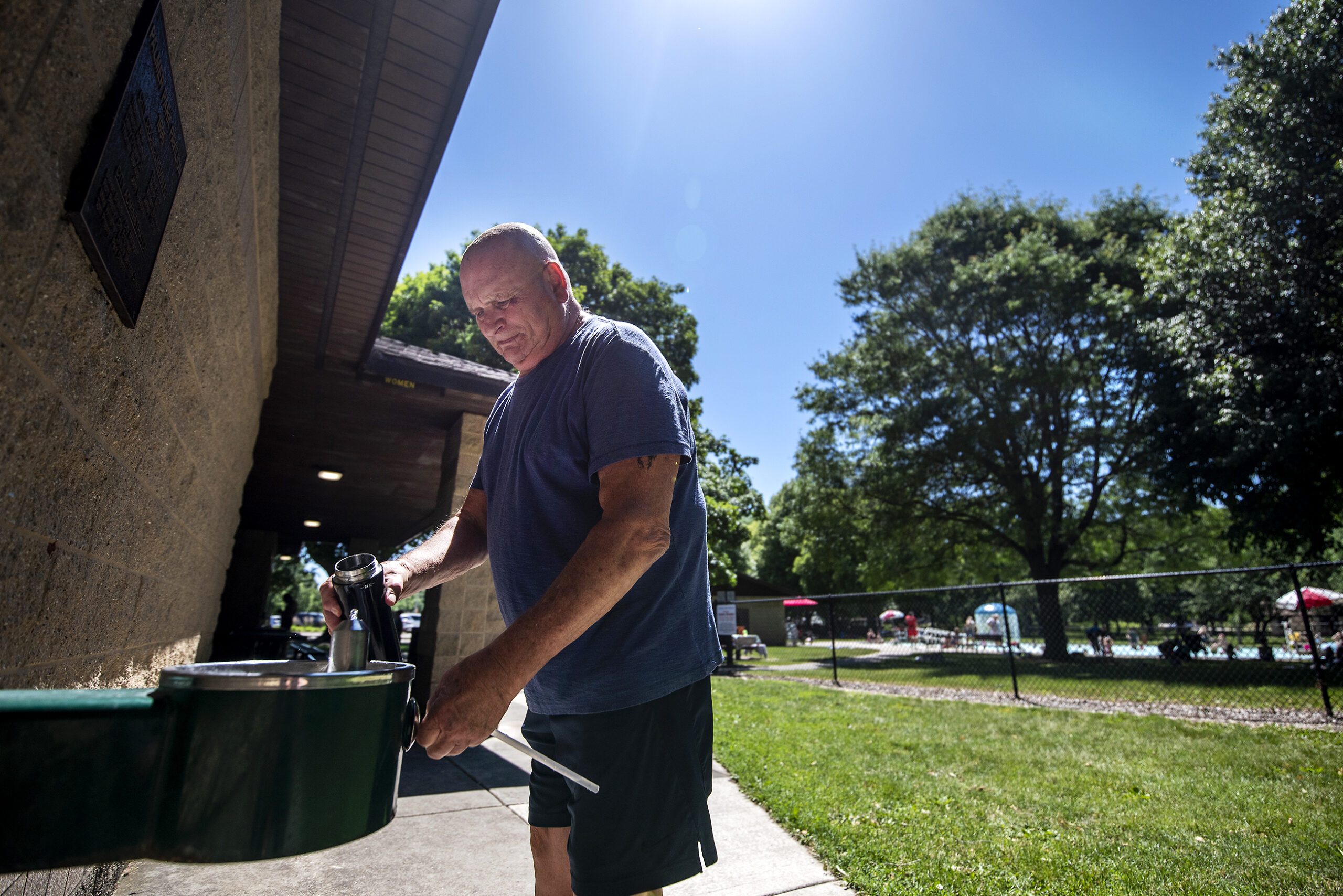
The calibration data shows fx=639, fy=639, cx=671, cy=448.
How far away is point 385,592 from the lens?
1170mm

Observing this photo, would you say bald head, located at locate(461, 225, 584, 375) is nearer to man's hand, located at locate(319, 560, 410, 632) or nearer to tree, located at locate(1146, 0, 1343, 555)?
man's hand, located at locate(319, 560, 410, 632)

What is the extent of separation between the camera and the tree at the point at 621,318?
18328 millimetres

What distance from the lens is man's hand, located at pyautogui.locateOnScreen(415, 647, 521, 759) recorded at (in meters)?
1.02

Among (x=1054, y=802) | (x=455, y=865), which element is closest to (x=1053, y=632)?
(x=1054, y=802)

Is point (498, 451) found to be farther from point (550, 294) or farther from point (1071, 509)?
point (1071, 509)

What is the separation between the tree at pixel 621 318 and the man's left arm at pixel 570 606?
1642cm

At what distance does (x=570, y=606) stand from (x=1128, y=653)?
845 inches

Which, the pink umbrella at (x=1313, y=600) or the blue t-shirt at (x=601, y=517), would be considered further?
the pink umbrella at (x=1313, y=600)

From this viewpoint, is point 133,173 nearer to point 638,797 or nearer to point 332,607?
point 332,607

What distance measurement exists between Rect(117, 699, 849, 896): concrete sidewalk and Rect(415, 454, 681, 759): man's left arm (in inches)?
64.1

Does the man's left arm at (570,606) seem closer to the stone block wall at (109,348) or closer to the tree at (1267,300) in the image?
the stone block wall at (109,348)

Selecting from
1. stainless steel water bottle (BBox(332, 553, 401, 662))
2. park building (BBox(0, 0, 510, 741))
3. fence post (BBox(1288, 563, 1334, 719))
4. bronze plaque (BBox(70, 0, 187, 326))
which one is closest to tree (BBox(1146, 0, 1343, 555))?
fence post (BBox(1288, 563, 1334, 719))

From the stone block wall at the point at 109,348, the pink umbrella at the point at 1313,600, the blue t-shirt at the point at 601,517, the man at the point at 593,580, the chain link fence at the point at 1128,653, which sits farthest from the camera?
the pink umbrella at the point at 1313,600

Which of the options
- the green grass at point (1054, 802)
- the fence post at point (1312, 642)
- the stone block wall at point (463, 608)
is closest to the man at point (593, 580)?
the green grass at point (1054, 802)
